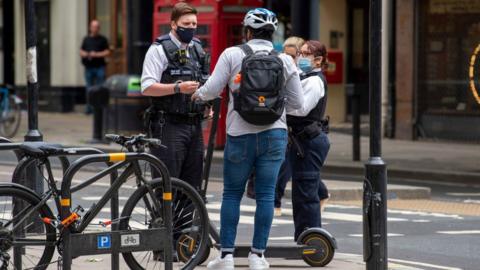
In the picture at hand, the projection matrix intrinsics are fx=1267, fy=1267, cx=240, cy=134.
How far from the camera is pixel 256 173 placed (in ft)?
28.3

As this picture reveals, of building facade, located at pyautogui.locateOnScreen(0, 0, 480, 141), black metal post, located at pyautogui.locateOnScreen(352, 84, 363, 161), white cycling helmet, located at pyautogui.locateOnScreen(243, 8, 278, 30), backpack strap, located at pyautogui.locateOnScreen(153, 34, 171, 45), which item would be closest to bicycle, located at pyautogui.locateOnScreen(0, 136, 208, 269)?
white cycling helmet, located at pyautogui.locateOnScreen(243, 8, 278, 30)

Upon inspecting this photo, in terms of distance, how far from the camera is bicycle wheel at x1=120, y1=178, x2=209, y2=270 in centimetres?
805

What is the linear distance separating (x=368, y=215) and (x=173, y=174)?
165 centimetres

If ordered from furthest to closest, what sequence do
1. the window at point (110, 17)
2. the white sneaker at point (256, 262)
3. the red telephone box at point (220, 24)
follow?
the window at point (110, 17) < the red telephone box at point (220, 24) < the white sneaker at point (256, 262)

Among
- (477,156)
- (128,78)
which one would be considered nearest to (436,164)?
(477,156)

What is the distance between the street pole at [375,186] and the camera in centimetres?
805

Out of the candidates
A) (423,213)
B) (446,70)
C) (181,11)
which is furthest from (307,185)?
(446,70)

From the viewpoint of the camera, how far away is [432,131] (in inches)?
883

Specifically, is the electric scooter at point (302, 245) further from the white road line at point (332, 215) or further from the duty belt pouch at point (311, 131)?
the white road line at point (332, 215)

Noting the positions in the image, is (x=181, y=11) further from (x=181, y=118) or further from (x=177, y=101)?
(x=181, y=118)

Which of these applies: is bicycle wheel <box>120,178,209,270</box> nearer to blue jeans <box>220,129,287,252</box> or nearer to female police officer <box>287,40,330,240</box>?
blue jeans <box>220,129,287,252</box>

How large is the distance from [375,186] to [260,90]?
38.5 inches

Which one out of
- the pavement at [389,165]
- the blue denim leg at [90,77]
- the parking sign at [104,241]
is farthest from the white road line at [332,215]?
the blue denim leg at [90,77]

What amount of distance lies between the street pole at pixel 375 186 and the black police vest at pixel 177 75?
5.16 ft
